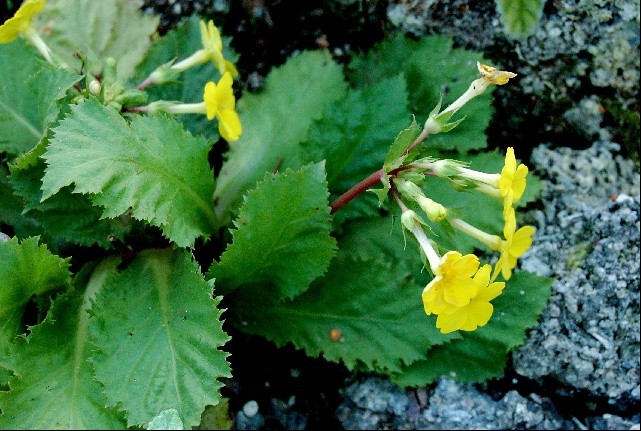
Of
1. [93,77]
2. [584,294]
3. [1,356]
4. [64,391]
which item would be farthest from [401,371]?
[93,77]

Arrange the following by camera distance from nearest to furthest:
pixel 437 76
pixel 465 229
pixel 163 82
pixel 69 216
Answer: pixel 465 229
pixel 163 82
pixel 69 216
pixel 437 76

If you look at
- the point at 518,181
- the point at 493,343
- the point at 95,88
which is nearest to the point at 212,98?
the point at 95,88

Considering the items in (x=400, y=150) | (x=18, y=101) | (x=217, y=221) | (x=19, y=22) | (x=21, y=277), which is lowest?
(x=217, y=221)

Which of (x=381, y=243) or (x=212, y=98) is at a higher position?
(x=212, y=98)

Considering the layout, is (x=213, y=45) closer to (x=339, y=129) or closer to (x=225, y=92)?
(x=225, y=92)

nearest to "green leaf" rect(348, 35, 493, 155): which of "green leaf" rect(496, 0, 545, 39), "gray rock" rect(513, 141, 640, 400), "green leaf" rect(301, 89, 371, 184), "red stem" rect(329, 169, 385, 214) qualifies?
"green leaf" rect(496, 0, 545, 39)

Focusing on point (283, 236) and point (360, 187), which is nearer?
point (360, 187)
